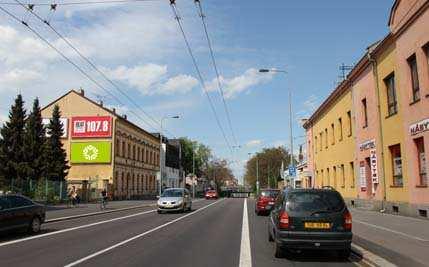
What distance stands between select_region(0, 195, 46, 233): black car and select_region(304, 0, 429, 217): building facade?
47.4 feet

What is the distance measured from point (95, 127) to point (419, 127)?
46.5m

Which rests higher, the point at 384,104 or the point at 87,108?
the point at 87,108

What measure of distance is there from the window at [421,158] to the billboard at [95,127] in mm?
44859

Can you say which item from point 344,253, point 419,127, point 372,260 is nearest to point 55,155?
point 419,127

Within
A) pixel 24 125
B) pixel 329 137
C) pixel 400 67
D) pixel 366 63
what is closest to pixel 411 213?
pixel 400 67

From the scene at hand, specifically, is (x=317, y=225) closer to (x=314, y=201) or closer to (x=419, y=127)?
(x=314, y=201)

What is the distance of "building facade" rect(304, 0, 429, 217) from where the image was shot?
21.5 metres

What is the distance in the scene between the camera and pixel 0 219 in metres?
16.9

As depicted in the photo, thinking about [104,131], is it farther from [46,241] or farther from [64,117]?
[46,241]

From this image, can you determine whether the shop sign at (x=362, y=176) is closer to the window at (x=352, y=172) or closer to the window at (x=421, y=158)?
the window at (x=352, y=172)

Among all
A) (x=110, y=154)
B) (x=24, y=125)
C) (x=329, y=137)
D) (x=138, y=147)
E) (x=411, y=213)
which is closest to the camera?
(x=411, y=213)

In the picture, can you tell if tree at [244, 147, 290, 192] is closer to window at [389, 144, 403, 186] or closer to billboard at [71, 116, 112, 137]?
billboard at [71, 116, 112, 137]

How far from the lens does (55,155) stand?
52.3m

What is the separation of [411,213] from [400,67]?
20.5 feet
